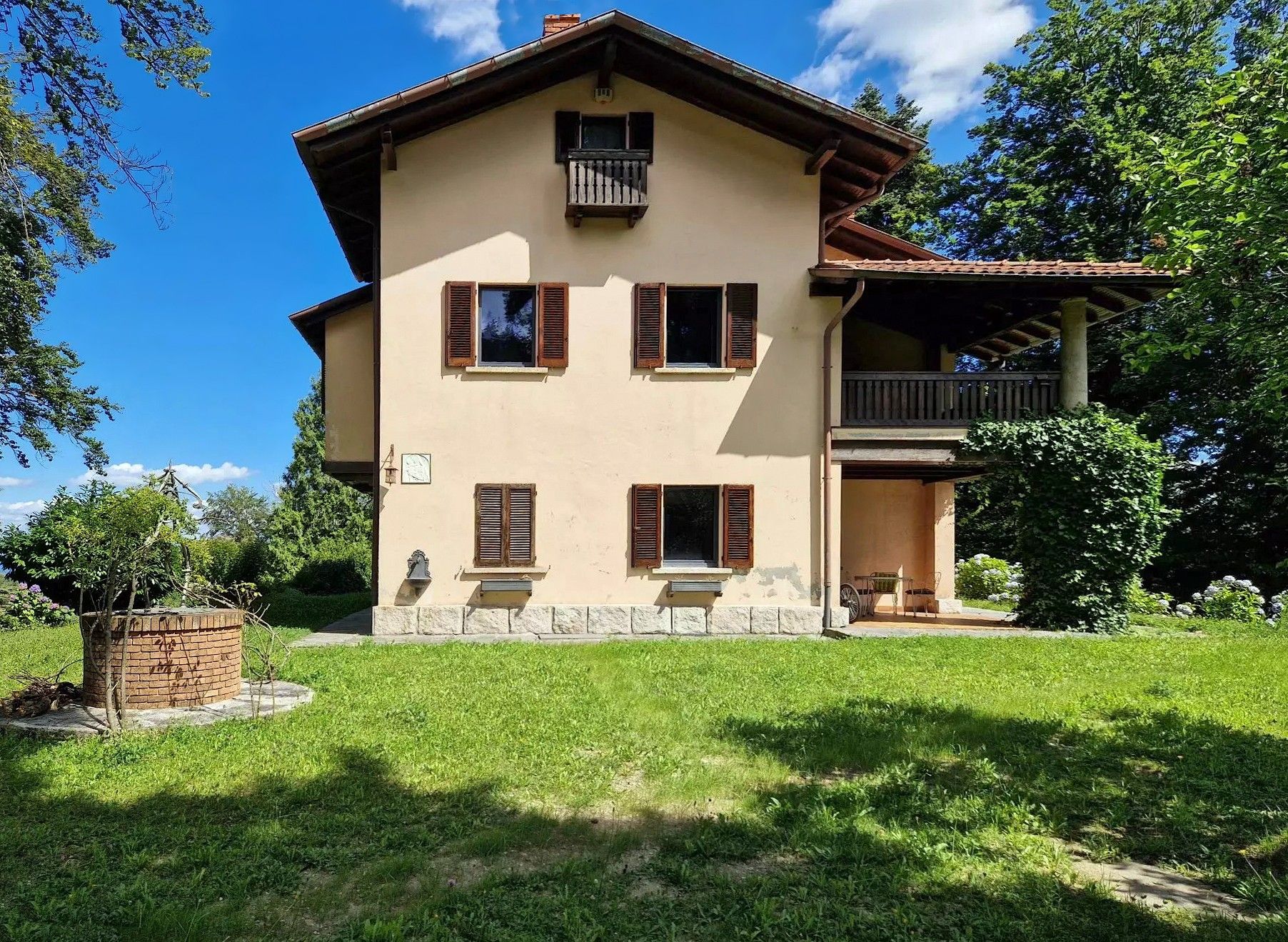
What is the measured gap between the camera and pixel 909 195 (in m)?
24.6

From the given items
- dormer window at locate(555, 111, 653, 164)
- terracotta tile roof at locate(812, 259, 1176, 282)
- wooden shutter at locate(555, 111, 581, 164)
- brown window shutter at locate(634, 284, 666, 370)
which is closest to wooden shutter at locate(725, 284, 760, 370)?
brown window shutter at locate(634, 284, 666, 370)

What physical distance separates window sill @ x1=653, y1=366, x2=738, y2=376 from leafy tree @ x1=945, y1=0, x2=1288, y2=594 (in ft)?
40.6

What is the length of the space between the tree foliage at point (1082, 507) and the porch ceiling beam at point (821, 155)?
5.18 metres

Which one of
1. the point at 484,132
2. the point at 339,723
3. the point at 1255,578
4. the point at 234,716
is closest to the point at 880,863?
the point at 339,723

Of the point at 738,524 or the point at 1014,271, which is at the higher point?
the point at 1014,271

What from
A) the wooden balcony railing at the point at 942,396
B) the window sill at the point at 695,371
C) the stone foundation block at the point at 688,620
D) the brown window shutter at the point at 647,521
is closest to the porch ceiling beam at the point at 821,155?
the wooden balcony railing at the point at 942,396

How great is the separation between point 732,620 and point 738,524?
5.29ft

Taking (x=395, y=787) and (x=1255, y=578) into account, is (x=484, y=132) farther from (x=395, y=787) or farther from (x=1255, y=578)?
(x=1255, y=578)

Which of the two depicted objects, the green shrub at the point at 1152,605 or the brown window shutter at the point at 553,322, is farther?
the green shrub at the point at 1152,605

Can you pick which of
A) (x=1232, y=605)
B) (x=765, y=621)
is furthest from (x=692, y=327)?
(x=1232, y=605)

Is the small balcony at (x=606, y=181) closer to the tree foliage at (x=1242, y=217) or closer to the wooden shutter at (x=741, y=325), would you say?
the wooden shutter at (x=741, y=325)

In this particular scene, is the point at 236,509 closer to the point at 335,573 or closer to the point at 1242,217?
the point at 335,573

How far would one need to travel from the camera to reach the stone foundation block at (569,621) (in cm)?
1138

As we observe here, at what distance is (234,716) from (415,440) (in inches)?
243
